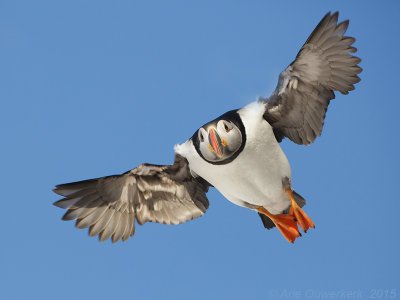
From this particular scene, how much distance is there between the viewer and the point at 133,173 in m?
7.68

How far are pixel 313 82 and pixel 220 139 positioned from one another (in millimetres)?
1408

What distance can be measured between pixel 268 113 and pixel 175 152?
1426mm

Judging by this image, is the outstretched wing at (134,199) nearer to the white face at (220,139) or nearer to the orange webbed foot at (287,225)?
the white face at (220,139)

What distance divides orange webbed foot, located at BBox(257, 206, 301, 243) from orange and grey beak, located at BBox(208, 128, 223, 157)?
1513 mm

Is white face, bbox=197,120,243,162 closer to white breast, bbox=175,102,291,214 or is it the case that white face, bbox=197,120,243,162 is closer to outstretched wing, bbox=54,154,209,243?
white breast, bbox=175,102,291,214

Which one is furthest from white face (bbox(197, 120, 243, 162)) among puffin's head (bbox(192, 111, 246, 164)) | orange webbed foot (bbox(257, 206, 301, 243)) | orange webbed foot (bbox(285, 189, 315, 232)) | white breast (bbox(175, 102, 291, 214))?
orange webbed foot (bbox(257, 206, 301, 243))

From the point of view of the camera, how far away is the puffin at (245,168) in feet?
21.3

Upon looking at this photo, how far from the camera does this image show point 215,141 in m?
6.48

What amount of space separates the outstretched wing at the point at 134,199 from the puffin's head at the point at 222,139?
3.10ft

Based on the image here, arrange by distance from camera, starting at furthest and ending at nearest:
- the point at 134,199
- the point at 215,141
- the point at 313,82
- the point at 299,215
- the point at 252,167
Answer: the point at 134,199 → the point at 299,215 → the point at 252,167 → the point at 313,82 → the point at 215,141

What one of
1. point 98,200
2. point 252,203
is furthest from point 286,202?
point 98,200

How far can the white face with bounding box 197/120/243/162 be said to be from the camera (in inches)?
255

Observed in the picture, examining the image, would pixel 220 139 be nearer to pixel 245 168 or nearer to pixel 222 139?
pixel 222 139

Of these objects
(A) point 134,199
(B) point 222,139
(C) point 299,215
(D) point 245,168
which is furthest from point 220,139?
(A) point 134,199
